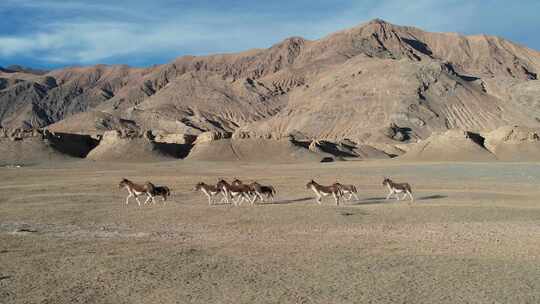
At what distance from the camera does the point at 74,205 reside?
1040 inches

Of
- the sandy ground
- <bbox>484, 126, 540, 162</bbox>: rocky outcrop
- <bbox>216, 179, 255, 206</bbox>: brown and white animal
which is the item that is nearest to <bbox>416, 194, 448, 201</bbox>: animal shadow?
the sandy ground

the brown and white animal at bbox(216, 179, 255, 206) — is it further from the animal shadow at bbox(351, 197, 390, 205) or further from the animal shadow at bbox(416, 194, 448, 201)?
the animal shadow at bbox(416, 194, 448, 201)

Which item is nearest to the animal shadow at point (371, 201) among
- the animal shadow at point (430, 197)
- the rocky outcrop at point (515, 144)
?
the animal shadow at point (430, 197)

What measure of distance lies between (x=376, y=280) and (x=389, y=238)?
216 inches

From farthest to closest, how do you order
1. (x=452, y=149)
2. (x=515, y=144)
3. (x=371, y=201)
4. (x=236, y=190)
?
1. (x=452, y=149)
2. (x=515, y=144)
3. (x=371, y=201)
4. (x=236, y=190)

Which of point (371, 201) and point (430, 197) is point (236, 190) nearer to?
point (371, 201)

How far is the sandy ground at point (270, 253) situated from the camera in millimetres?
10977

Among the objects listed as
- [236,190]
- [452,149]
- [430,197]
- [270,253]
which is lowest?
[430,197]

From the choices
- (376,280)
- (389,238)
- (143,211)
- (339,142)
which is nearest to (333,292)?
(376,280)

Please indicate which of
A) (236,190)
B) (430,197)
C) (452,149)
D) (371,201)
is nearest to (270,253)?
(236,190)

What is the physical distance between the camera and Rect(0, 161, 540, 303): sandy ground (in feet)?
36.0

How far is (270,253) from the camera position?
1467 cm

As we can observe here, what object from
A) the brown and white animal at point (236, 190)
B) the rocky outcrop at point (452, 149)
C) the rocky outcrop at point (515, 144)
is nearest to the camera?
the brown and white animal at point (236, 190)

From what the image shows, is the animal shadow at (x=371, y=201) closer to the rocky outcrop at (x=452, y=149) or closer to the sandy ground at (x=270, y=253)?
Answer: the sandy ground at (x=270, y=253)
